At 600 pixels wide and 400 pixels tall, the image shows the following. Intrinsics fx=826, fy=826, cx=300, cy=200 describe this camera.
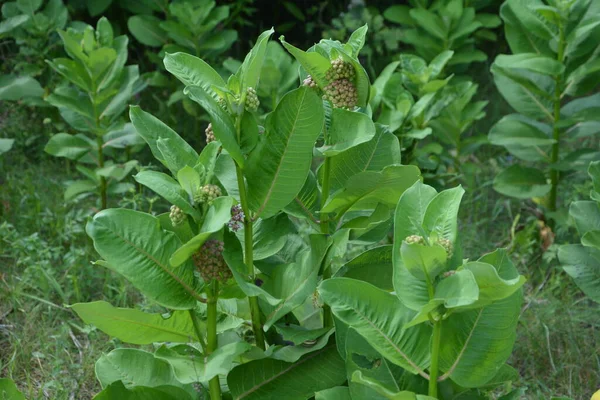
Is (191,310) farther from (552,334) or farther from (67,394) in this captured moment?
(552,334)

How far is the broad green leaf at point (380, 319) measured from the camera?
1.54 m

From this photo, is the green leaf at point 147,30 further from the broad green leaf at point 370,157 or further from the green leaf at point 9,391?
the green leaf at point 9,391

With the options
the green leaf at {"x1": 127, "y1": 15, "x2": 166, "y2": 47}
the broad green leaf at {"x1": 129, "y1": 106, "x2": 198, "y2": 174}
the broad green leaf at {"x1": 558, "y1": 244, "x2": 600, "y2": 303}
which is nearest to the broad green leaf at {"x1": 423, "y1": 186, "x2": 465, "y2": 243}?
the broad green leaf at {"x1": 129, "y1": 106, "x2": 198, "y2": 174}

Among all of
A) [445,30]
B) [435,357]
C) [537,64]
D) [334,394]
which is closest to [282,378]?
[334,394]

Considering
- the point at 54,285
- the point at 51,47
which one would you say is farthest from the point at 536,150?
the point at 51,47

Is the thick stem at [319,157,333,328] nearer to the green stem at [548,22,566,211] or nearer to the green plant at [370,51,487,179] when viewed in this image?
the green plant at [370,51,487,179]

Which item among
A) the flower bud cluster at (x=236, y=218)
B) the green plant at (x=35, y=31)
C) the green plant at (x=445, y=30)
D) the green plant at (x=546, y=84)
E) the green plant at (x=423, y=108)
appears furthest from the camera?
the green plant at (x=445, y=30)

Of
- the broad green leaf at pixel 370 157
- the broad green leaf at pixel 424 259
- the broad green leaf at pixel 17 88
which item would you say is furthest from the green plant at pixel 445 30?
the broad green leaf at pixel 424 259

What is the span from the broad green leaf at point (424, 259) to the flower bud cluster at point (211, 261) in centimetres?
37

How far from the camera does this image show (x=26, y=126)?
171 inches

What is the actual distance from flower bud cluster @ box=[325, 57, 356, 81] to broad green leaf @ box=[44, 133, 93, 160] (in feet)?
6.75

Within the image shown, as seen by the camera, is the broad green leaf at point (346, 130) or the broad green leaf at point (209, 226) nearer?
the broad green leaf at point (209, 226)

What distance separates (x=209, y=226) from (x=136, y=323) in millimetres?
293

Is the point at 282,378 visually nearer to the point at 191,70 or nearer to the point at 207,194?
the point at 207,194
